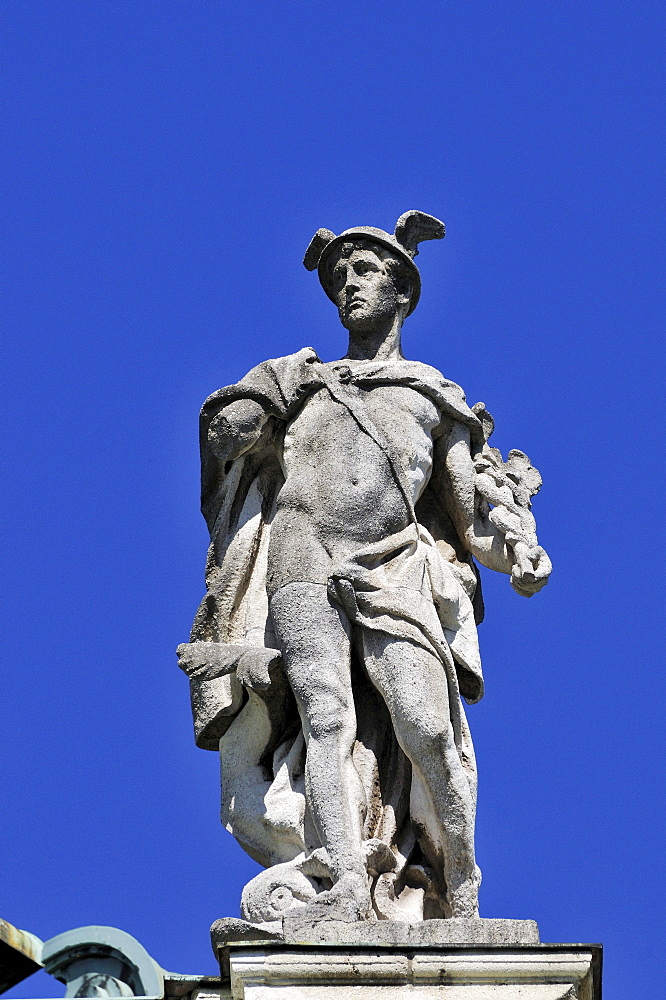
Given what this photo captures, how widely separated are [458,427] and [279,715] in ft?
6.50

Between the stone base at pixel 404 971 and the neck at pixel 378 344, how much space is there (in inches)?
143

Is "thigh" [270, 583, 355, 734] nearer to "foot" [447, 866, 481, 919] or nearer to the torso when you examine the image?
the torso

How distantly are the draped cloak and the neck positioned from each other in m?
0.21

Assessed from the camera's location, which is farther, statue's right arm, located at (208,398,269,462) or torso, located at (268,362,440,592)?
statue's right arm, located at (208,398,269,462)

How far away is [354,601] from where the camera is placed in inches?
428

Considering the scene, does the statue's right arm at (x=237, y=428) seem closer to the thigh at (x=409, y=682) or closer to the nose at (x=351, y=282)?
the nose at (x=351, y=282)

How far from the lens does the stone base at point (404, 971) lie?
9.54m

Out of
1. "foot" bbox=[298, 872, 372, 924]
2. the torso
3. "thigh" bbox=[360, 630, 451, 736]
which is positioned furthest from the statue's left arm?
"foot" bbox=[298, 872, 372, 924]

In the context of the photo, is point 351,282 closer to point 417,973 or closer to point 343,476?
point 343,476

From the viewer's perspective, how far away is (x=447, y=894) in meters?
10.4

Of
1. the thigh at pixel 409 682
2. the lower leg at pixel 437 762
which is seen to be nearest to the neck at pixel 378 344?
the thigh at pixel 409 682

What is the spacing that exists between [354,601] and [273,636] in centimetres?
56

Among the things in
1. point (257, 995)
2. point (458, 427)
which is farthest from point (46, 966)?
point (458, 427)

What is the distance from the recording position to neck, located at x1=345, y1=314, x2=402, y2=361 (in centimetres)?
1210
